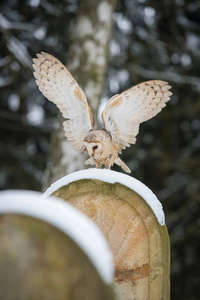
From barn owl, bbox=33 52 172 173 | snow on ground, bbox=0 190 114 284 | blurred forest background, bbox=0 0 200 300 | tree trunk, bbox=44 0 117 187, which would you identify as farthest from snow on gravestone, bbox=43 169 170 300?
blurred forest background, bbox=0 0 200 300

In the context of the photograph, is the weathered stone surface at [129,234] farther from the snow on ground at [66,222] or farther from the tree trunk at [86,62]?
the tree trunk at [86,62]

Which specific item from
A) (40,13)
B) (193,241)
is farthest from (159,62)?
(193,241)

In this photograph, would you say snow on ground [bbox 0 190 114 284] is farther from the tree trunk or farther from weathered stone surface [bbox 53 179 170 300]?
the tree trunk

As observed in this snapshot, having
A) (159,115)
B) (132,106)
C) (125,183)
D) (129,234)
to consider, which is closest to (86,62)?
(132,106)

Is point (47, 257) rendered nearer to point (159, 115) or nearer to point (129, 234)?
point (129, 234)

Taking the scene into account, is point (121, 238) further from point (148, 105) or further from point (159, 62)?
point (159, 62)
